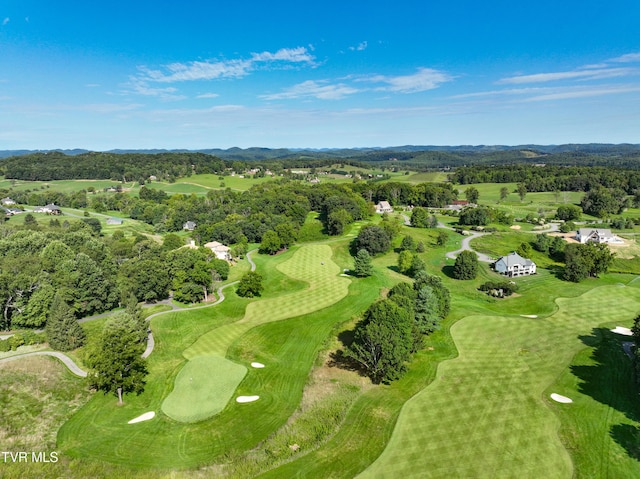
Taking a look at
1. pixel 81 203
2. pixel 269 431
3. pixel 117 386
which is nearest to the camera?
pixel 269 431

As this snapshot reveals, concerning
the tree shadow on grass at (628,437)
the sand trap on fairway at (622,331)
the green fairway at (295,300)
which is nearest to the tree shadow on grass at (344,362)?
the green fairway at (295,300)

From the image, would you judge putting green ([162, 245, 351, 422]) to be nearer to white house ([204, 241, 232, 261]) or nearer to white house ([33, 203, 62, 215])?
white house ([204, 241, 232, 261])

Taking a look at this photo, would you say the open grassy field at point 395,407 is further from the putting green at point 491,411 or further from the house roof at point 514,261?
the house roof at point 514,261

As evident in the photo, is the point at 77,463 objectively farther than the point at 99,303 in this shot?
No

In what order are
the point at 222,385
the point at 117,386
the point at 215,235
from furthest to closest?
the point at 215,235
the point at 222,385
the point at 117,386

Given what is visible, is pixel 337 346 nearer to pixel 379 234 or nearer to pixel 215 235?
pixel 379 234

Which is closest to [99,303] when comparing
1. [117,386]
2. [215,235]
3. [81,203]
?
[117,386]

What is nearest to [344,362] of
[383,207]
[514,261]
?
[514,261]

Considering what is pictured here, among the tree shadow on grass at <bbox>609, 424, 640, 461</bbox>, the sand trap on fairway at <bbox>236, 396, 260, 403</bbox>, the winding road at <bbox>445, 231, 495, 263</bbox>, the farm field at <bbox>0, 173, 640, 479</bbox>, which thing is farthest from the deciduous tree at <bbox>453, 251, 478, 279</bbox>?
the sand trap on fairway at <bbox>236, 396, 260, 403</bbox>
